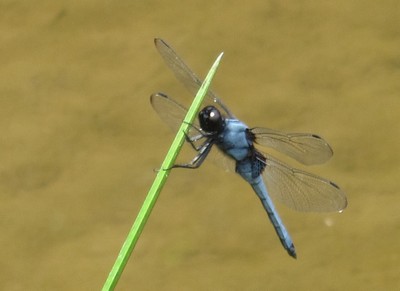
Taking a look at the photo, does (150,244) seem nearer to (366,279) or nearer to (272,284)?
(272,284)

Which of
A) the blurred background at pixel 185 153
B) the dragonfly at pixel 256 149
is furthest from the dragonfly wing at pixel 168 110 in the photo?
the blurred background at pixel 185 153

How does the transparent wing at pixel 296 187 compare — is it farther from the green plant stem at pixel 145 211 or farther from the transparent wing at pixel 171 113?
the green plant stem at pixel 145 211

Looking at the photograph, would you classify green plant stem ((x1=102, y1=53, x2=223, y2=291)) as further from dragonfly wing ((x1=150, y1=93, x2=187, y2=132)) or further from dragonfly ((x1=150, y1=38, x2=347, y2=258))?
dragonfly wing ((x1=150, y1=93, x2=187, y2=132))

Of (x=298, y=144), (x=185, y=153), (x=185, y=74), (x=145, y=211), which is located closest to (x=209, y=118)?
(x=185, y=74)

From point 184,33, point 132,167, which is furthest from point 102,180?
point 184,33

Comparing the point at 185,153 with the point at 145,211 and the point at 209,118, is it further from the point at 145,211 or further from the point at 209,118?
the point at 145,211

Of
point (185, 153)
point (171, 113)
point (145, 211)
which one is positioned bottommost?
point (185, 153)
